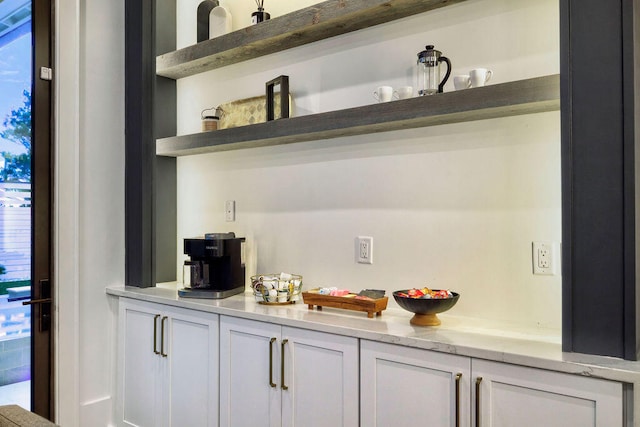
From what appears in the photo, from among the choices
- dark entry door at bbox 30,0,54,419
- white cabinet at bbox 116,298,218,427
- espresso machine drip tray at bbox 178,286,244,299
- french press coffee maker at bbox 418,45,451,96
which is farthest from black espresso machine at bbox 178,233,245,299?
french press coffee maker at bbox 418,45,451,96

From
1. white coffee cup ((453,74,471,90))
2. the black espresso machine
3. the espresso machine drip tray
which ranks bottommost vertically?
the espresso machine drip tray

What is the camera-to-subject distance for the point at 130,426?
8.63ft

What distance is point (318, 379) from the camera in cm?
183

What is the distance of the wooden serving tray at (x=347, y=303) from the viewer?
6.32 ft

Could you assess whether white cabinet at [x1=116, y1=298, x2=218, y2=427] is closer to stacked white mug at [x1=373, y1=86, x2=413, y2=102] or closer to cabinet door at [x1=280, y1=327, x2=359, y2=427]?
cabinet door at [x1=280, y1=327, x2=359, y2=427]

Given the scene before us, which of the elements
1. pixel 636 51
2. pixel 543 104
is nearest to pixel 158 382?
pixel 543 104

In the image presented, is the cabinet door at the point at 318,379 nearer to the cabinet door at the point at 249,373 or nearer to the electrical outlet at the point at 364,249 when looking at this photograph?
the cabinet door at the point at 249,373

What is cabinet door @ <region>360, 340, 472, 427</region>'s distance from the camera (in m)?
1.50

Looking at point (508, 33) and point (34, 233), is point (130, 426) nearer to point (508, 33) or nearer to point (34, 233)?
point (34, 233)

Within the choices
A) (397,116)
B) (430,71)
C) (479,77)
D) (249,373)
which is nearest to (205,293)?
(249,373)

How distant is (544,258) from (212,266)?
1575 millimetres

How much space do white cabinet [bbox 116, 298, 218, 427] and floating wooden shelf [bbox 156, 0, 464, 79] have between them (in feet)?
4.52

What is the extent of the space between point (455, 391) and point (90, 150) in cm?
233

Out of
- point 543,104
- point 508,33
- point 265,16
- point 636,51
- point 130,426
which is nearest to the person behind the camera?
point 636,51
